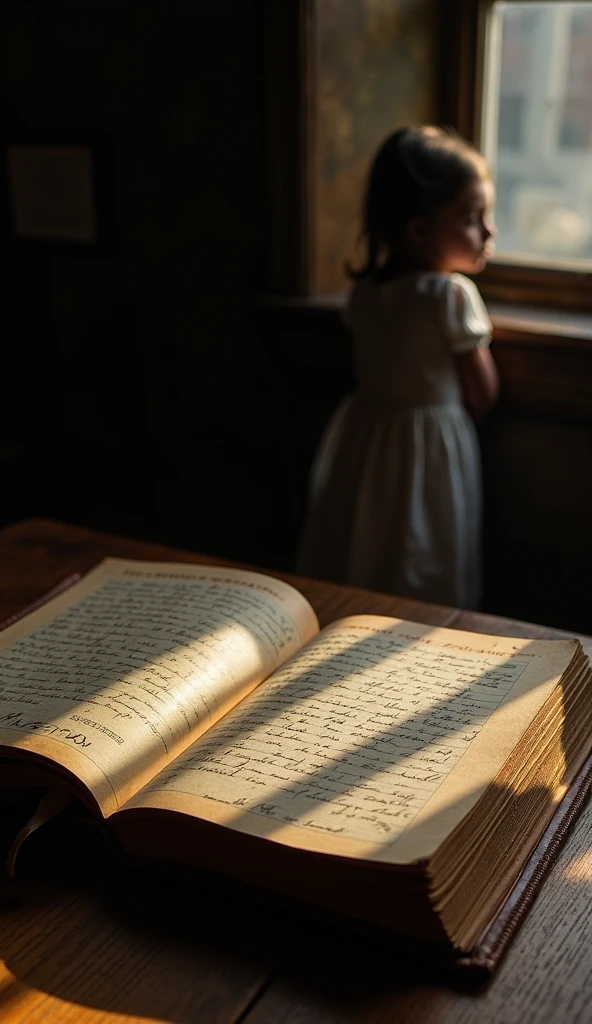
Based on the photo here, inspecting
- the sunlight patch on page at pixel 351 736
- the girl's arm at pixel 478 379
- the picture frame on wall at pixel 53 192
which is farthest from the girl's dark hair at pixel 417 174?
the sunlight patch on page at pixel 351 736

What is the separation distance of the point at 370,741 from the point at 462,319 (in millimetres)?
1237

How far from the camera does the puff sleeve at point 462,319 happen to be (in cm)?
192

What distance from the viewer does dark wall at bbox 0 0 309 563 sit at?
234 cm

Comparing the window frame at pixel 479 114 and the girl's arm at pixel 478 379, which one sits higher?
the window frame at pixel 479 114

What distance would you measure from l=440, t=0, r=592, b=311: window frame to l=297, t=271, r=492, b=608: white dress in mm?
238

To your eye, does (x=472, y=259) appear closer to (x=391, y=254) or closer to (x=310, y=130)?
(x=391, y=254)

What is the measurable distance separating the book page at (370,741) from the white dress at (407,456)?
1.05m

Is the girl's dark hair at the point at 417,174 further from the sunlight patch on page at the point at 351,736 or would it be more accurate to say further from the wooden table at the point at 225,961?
the wooden table at the point at 225,961

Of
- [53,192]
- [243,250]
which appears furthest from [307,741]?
[53,192]

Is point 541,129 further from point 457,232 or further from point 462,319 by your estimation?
point 462,319

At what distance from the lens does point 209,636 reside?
985 millimetres

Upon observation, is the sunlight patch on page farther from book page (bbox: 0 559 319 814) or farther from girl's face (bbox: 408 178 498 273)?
girl's face (bbox: 408 178 498 273)

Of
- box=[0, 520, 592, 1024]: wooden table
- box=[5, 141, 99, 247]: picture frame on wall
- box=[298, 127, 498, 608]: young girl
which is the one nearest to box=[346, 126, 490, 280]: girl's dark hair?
box=[298, 127, 498, 608]: young girl

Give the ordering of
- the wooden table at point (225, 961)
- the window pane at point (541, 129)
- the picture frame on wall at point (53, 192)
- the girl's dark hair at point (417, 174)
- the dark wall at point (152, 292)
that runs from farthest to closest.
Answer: the picture frame on wall at point (53, 192) → the dark wall at point (152, 292) → the window pane at point (541, 129) → the girl's dark hair at point (417, 174) → the wooden table at point (225, 961)
